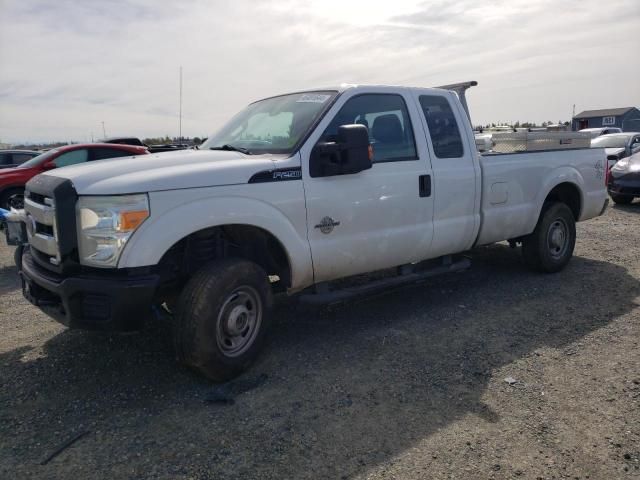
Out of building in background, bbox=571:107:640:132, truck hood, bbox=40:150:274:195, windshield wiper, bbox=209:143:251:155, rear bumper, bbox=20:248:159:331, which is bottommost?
rear bumper, bbox=20:248:159:331

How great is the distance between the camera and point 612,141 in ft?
56.5

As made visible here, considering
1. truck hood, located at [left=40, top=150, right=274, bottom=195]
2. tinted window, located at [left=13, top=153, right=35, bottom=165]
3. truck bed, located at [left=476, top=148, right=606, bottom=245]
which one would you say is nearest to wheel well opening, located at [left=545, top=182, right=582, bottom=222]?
truck bed, located at [left=476, top=148, right=606, bottom=245]

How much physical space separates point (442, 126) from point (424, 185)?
2.39ft

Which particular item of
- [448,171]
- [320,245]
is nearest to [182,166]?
[320,245]

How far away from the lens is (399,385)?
3.62 meters

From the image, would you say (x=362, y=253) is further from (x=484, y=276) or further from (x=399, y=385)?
(x=484, y=276)

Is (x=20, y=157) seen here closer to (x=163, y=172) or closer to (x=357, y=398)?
(x=163, y=172)

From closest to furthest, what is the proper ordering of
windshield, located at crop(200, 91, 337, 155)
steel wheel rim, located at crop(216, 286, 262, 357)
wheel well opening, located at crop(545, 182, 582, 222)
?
steel wheel rim, located at crop(216, 286, 262, 357), windshield, located at crop(200, 91, 337, 155), wheel well opening, located at crop(545, 182, 582, 222)

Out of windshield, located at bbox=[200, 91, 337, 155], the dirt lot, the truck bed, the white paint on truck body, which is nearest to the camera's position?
the dirt lot

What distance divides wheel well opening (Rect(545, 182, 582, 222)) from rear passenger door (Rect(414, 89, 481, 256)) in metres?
1.70

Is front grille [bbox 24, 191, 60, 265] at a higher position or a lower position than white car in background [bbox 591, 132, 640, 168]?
lower

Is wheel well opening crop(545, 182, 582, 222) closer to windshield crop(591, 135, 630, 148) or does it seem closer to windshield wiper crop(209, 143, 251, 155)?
windshield wiper crop(209, 143, 251, 155)

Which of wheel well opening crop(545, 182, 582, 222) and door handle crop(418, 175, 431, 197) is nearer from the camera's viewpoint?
door handle crop(418, 175, 431, 197)

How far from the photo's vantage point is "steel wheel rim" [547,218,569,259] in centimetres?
622
